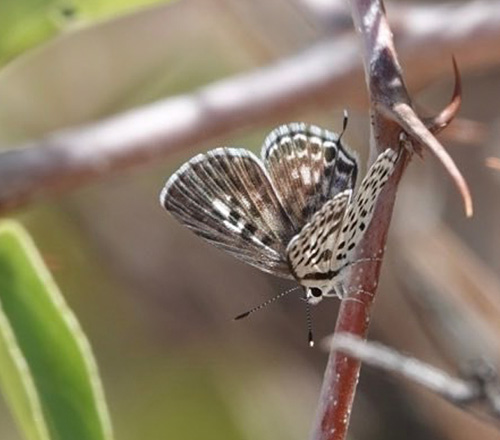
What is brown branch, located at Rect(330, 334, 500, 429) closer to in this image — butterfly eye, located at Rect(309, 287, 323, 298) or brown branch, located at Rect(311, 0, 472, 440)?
brown branch, located at Rect(311, 0, 472, 440)

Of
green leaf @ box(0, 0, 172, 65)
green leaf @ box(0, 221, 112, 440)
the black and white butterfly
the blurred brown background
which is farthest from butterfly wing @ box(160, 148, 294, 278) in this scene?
the blurred brown background

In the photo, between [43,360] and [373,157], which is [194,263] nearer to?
[43,360]

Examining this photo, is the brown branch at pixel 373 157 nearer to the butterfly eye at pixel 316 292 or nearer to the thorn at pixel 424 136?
the thorn at pixel 424 136

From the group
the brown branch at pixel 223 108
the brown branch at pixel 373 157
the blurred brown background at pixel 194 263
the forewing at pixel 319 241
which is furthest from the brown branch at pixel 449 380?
the blurred brown background at pixel 194 263

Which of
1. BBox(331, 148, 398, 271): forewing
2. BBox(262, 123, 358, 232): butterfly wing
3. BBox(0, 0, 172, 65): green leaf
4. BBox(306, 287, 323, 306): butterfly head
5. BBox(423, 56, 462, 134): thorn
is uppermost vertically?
BBox(0, 0, 172, 65): green leaf

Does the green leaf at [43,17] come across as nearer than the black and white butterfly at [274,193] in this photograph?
No

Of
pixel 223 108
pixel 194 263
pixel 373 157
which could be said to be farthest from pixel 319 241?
pixel 194 263

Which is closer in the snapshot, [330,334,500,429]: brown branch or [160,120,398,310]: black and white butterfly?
[330,334,500,429]: brown branch

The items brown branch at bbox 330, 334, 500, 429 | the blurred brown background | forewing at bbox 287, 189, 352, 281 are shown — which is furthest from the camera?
the blurred brown background
